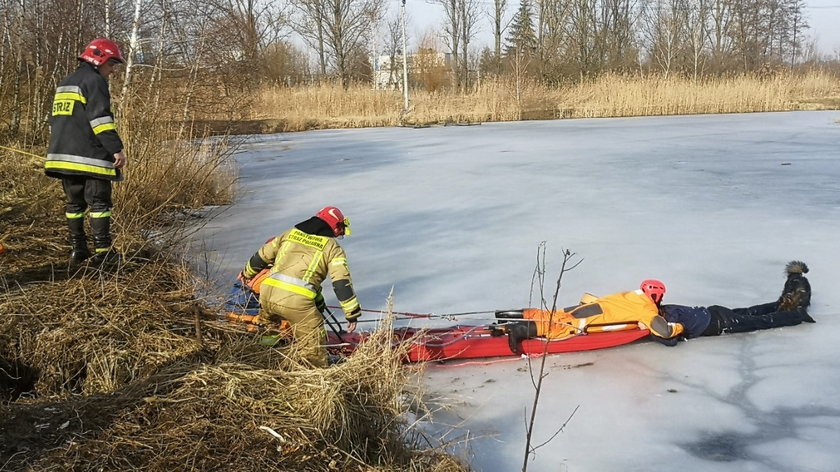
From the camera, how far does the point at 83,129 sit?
13.3ft

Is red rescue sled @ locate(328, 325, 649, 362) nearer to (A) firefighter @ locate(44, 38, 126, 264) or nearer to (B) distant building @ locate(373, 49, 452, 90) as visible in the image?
(A) firefighter @ locate(44, 38, 126, 264)

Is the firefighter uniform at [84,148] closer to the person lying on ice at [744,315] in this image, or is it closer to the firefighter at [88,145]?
the firefighter at [88,145]

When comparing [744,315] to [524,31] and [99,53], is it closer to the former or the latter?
[99,53]

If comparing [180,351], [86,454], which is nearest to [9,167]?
[180,351]

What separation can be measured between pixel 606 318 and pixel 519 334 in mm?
512

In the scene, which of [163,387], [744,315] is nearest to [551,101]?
[744,315]

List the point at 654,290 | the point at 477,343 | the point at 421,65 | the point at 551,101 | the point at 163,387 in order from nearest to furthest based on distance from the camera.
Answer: the point at 163,387 < the point at 477,343 < the point at 654,290 < the point at 551,101 < the point at 421,65

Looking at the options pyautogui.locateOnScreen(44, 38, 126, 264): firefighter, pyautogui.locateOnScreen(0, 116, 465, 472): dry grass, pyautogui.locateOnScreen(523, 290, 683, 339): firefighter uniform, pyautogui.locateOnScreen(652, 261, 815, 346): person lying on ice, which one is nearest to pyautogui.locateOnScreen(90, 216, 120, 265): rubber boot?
pyautogui.locateOnScreen(44, 38, 126, 264): firefighter

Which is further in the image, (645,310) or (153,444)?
(645,310)

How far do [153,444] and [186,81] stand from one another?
17.5 feet

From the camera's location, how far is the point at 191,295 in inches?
140

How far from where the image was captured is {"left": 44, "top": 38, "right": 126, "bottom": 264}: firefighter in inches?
156

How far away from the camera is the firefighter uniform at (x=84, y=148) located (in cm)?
398

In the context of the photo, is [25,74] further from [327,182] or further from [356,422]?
[356,422]
